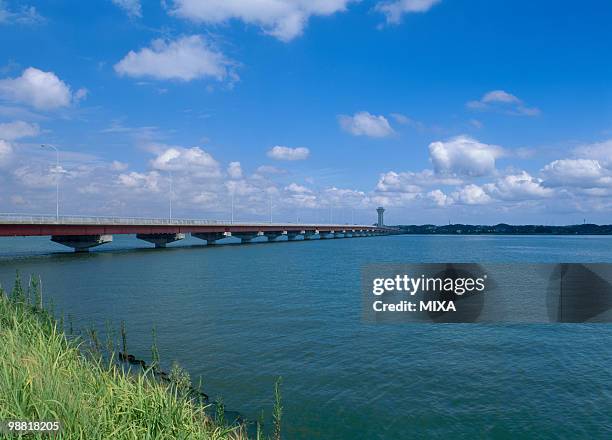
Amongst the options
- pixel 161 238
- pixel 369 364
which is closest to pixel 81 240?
pixel 161 238

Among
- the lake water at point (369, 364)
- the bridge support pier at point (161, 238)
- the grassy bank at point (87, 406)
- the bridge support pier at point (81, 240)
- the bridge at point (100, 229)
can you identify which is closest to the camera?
the grassy bank at point (87, 406)

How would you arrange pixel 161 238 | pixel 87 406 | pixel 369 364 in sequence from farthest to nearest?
pixel 161 238 < pixel 369 364 < pixel 87 406

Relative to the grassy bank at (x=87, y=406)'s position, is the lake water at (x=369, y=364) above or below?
below

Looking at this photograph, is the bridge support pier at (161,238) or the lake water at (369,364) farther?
the bridge support pier at (161,238)

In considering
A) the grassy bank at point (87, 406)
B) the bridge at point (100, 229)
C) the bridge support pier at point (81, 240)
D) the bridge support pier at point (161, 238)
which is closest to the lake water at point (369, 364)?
the grassy bank at point (87, 406)

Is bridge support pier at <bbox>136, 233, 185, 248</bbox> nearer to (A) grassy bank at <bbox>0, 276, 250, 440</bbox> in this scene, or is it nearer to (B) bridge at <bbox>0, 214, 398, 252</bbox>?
(B) bridge at <bbox>0, 214, 398, 252</bbox>

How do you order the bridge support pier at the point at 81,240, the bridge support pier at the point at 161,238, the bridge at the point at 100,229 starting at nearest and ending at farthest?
the bridge at the point at 100,229
the bridge support pier at the point at 81,240
the bridge support pier at the point at 161,238

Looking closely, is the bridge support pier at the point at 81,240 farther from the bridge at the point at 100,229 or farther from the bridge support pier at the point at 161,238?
the bridge support pier at the point at 161,238

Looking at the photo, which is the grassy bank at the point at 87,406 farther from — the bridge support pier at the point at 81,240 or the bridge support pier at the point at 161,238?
the bridge support pier at the point at 161,238

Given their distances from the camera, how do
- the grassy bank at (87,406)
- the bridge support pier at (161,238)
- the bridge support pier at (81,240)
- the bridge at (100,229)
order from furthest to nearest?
1. the bridge support pier at (161,238)
2. the bridge support pier at (81,240)
3. the bridge at (100,229)
4. the grassy bank at (87,406)

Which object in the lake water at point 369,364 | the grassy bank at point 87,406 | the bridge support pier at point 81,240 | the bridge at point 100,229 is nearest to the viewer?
the grassy bank at point 87,406

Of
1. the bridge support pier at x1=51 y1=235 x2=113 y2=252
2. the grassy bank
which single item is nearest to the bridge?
the bridge support pier at x1=51 y1=235 x2=113 y2=252

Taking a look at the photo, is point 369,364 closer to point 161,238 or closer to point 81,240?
point 81,240

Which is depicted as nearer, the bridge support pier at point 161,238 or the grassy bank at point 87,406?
the grassy bank at point 87,406
